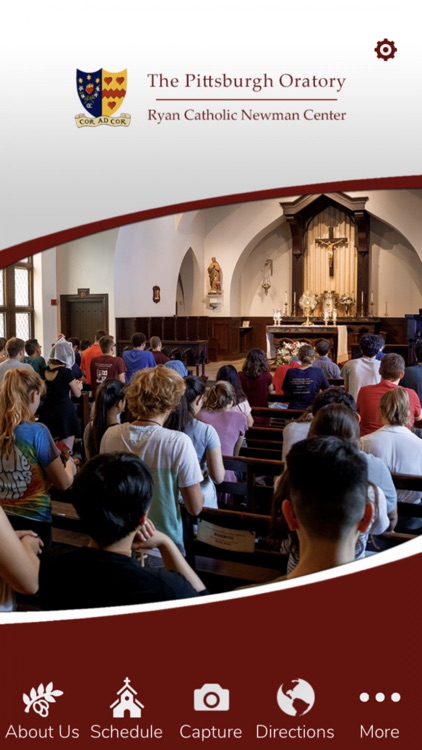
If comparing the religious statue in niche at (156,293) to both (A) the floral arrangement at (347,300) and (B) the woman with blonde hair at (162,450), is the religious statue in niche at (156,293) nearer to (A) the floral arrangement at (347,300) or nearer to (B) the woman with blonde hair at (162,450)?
(A) the floral arrangement at (347,300)

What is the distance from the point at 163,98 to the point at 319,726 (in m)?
2.24

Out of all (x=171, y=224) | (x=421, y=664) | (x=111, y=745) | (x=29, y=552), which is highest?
(x=171, y=224)

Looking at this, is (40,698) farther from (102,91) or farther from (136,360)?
(136,360)

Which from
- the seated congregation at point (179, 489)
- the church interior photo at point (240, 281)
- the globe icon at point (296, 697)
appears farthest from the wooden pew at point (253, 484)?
the church interior photo at point (240, 281)

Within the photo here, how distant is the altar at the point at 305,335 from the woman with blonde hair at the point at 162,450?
12.3 metres

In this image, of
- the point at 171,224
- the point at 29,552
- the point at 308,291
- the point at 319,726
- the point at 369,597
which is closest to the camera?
the point at 29,552

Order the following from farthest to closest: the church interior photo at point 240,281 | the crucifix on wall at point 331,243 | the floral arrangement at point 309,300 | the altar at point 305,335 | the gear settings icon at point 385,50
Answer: the crucifix on wall at point 331,243
the floral arrangement at point 309,300
the altar at point 305,335
the church interior photo at point 240,281
the gear settings icon at point 385,50

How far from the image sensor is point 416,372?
5.70 meters

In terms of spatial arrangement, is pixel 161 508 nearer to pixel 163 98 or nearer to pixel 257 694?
pixel 257 694

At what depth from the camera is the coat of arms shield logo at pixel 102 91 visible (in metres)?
2.73

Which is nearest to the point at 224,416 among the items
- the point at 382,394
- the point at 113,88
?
the point at 382,394

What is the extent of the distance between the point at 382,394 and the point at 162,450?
2.32 meters

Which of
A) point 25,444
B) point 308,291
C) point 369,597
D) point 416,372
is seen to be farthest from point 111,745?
point 308,291

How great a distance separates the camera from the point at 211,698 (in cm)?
224
